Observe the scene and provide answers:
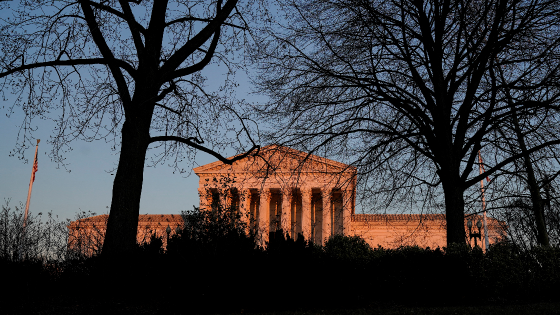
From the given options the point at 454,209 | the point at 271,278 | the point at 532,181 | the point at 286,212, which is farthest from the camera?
the point at 286,212

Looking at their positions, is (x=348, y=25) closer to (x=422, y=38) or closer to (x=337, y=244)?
(x=422, y=38)

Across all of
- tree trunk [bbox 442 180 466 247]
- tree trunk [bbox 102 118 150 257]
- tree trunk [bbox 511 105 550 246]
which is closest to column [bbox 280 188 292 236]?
tree trunk [bbox 442 180 466 247]

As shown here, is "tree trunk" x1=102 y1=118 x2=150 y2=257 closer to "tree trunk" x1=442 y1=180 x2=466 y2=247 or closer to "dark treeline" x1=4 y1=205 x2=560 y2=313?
"dark treeline" x1=4 y1=205 x2=560 y2=313

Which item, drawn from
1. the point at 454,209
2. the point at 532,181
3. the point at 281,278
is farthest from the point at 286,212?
the point at 281,278

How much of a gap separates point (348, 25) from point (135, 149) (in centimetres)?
646

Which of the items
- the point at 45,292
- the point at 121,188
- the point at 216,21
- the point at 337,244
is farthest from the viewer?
the point at 337,244

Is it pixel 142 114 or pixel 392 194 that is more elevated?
pixel 142 114

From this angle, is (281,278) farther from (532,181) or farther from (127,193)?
(532,181)

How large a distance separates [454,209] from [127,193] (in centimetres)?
820

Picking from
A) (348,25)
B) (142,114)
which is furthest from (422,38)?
(142,114)

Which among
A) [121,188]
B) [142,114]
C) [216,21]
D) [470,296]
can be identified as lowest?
[470,296]

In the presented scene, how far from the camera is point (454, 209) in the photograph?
1161 cm

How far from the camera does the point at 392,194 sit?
1348 centimetres

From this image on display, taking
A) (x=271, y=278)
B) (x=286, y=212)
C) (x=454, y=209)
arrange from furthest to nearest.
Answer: (x=286, y=212) < (x=454, y=209) < (x=271, y=278)
